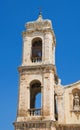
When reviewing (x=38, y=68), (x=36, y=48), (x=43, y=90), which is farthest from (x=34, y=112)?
(x=36, y=48)

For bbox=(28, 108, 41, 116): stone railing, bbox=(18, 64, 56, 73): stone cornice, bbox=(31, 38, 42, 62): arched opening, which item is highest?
bbox=(31, 38, 42, 62): arched opening

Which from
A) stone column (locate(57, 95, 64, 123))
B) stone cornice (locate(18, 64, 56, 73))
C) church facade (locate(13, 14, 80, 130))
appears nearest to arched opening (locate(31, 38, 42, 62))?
church facade (locate(13, 14, 80, 130))

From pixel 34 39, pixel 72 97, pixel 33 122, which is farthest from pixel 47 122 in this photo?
pixel 34 39

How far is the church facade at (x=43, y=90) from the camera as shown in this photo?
2395 centimetres

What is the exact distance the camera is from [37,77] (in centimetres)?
2542

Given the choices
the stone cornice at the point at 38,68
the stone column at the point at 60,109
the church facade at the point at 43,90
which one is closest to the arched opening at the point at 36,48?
the church facade at the point at 43,90

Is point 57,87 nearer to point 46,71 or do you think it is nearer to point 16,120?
point 46,71

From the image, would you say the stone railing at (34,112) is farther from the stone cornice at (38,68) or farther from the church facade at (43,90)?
the stone cornice at (38,68)

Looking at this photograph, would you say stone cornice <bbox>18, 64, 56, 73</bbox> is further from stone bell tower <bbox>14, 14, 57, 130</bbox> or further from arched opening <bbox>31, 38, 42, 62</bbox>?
arched opening <bbox>31, 38, 42, 62</bbox>

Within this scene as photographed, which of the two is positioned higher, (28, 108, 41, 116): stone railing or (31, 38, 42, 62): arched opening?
(31, 38, 42, 62): arched opening

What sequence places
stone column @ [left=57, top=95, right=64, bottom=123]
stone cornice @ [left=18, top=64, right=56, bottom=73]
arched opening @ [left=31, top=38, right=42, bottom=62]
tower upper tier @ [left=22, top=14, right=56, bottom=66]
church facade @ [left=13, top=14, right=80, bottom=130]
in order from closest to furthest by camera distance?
1. church facade @ [left=13, top=14, right=80, bottom=130]
2. stone column @ [left=57, top=95, right=64, bottom=123]
3. stone cornice @ [left=18, top=64, right=56, bottom=73]
4. tower upper tier @ [left=22, top=14, right=56, bottom=66]
5. arched opening @ [left=31, top=38, right=42, bottom=62]

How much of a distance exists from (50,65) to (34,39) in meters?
2.88

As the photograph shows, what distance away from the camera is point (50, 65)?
2542 centimetres

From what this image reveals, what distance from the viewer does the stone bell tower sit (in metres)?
24.0
